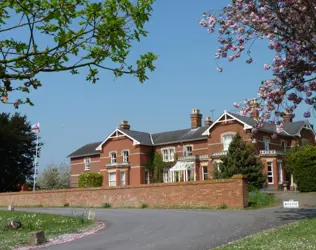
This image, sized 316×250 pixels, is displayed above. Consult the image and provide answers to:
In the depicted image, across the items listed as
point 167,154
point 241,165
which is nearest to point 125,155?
point 167,154

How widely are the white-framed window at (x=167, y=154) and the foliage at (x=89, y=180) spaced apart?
8.11 metres

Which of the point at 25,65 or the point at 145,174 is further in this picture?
the point at 145,174

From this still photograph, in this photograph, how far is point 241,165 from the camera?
36188 mm

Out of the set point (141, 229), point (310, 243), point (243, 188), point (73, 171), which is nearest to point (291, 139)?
point (243, 188)

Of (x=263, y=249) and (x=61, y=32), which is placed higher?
(x=61, y=32)

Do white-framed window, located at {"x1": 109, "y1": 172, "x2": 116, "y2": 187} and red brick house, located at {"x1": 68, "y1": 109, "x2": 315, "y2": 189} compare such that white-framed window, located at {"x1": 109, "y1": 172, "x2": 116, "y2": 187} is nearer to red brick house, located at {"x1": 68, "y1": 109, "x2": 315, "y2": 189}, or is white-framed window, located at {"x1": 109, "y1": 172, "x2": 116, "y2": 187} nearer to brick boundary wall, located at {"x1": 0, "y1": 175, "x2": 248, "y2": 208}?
red brick house, located at {"x1": 68, "y1": 109, "x2": 315, "y2": 189}

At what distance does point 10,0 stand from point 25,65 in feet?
2.51

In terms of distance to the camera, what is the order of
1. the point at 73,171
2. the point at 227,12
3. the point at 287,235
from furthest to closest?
1. the point at 73,171
2. the point at 227,12
3. the point at 287,235

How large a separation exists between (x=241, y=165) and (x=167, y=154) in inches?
695

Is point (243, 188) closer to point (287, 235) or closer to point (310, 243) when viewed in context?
point (287, 235)

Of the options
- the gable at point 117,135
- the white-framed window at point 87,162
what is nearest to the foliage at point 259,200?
the gable at point 117,135

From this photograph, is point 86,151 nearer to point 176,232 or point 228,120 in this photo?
point 228,120

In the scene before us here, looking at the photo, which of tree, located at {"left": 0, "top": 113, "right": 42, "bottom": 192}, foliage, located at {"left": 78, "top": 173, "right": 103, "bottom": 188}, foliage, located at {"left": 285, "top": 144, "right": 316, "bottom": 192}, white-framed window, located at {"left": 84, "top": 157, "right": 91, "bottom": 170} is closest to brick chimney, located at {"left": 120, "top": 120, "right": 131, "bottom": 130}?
foliage, located at {"left": 78, "top": 173, "right": 103, "bottom": 188}

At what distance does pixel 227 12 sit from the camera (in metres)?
14.6
